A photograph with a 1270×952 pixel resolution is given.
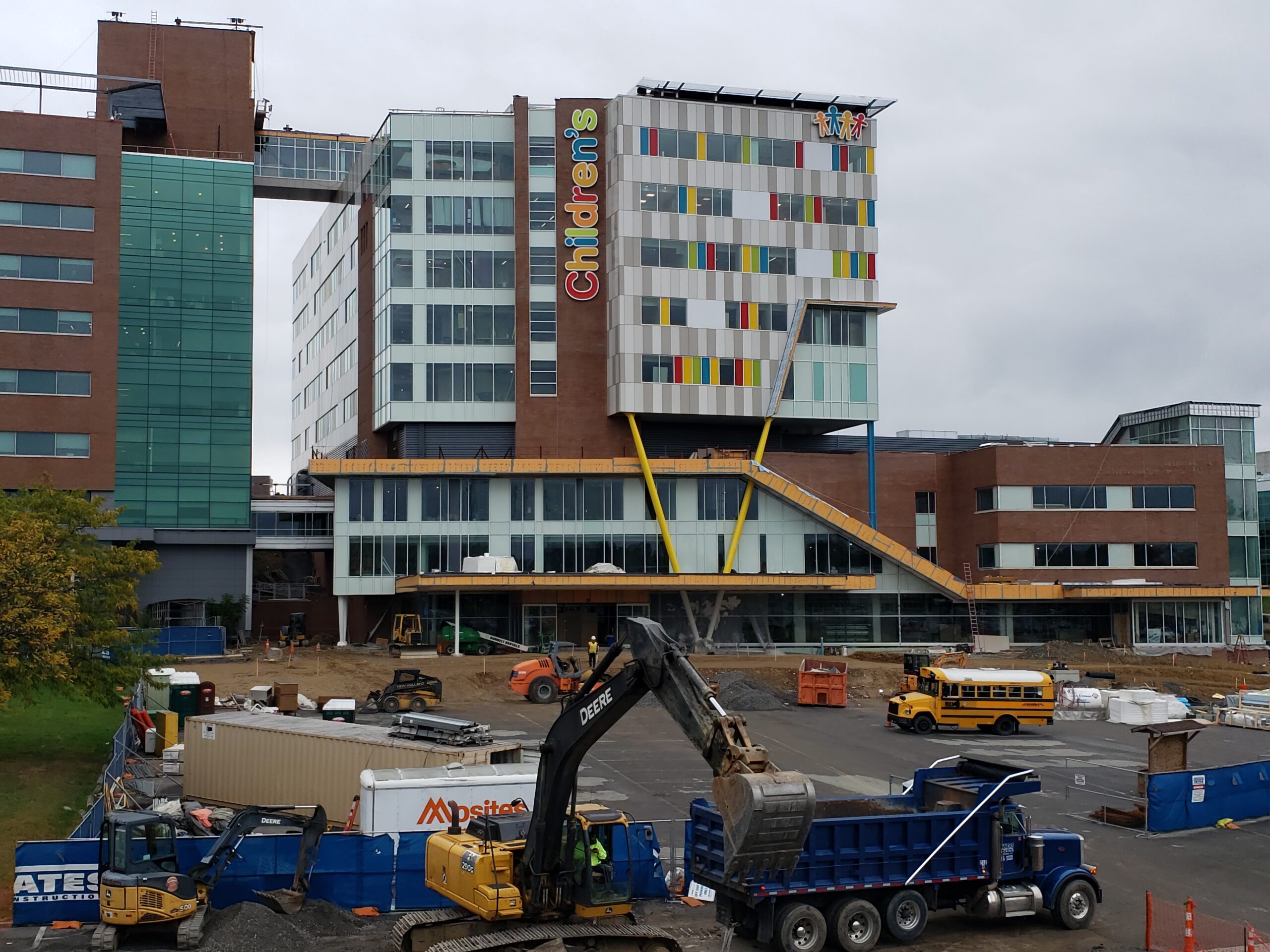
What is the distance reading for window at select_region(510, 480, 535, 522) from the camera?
72.4 meters

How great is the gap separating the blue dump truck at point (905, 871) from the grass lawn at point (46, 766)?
1301cm

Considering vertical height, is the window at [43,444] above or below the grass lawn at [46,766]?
above

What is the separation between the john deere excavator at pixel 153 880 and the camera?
1897 centimetres

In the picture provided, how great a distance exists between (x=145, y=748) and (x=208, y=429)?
38437 millimetres

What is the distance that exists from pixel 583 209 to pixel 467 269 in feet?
26.0

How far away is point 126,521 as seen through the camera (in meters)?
71.9

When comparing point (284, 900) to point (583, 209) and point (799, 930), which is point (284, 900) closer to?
point (799, 930)

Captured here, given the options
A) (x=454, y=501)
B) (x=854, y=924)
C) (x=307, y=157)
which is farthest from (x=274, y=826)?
(x=307, y=157)

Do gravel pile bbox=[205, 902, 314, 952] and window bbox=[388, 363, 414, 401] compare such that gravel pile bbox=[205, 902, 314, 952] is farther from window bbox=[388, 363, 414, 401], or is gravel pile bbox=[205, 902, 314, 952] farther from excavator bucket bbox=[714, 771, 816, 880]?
window bbox=[388, 363, 414, 401]

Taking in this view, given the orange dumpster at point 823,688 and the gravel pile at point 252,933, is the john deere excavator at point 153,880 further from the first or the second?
the orange dumpster at point 823,688

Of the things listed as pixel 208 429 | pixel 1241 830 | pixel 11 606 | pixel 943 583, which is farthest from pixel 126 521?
pixel 1241 830

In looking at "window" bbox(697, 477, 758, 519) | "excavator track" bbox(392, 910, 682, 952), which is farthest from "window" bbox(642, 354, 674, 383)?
"excavator track" bbox(392, 910, 682, 952)

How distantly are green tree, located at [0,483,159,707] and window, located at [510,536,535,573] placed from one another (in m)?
35.4

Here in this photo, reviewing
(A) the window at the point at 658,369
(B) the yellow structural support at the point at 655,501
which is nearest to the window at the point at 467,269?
(A) the window at the point at 658,369
